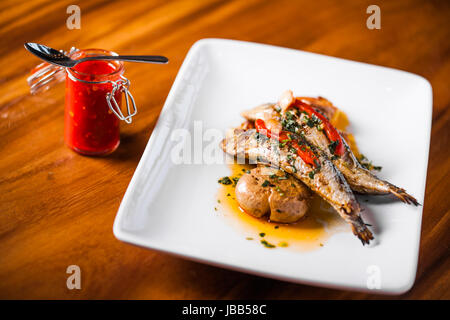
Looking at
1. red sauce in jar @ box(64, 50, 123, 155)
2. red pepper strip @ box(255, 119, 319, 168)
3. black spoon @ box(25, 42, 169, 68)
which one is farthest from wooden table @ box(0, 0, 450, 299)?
red pepper strip @ box(255, 119, 319, 168)

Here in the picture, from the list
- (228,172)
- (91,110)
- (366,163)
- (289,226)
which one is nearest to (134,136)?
(91,110)

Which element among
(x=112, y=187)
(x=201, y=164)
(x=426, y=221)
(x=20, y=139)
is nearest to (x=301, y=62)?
(x=201, y=164)

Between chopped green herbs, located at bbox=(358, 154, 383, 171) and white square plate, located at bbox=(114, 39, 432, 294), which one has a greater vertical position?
white square plate, located at bbox=(114, 39, 432, 294)

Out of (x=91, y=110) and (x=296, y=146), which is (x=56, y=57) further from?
(x=296, y=146)

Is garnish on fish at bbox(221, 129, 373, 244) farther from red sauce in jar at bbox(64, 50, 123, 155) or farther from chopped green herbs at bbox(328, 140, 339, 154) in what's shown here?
red sauce in jar at bbox(64, 50, 123, 155)

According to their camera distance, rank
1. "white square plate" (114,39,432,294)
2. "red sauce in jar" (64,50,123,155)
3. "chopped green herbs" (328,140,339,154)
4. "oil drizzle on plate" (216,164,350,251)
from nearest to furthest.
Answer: "white square plate" (114,39,432,294), "oil drizzle on plate" (216,164,350,251), "red sauce in jar" (64,50,123,155), "chopped green herbs" (328,140,339,154)

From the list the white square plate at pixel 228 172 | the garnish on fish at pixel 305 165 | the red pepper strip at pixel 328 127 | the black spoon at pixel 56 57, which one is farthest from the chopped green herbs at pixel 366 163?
the black spoon at pixel 56 57
